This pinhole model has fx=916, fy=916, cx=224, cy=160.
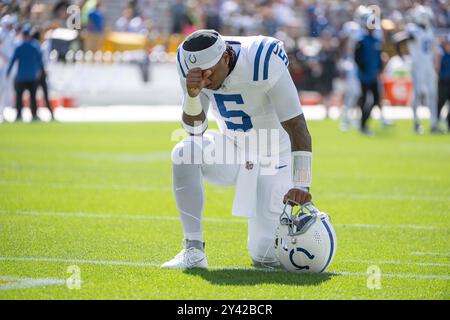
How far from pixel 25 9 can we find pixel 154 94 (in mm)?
4762

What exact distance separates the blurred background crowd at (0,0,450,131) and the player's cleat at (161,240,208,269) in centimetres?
1301

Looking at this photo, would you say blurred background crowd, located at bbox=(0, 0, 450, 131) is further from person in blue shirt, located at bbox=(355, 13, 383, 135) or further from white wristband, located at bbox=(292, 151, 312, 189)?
white wristband, located at bbox=(292, 151, 312, 189)

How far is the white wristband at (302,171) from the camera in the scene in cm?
479

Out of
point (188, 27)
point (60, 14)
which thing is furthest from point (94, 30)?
point (188, 27)

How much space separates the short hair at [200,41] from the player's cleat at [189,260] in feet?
3.57

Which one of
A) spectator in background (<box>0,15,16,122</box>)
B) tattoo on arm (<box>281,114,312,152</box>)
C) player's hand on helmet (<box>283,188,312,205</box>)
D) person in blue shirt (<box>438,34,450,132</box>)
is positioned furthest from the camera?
spectator in background (<box>0,15,16,122</box>)

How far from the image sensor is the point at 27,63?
16797 mm

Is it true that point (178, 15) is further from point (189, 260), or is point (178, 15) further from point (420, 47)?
point (189, 260)

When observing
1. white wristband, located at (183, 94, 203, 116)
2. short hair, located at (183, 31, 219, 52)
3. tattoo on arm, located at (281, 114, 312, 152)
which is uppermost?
short hair, located at (183, 31, 219, 52)

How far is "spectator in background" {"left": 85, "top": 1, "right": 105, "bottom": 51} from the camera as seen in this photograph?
864 inches

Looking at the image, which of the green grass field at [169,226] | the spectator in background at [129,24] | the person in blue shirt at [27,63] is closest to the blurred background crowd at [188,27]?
the spectator in background at [129,24]

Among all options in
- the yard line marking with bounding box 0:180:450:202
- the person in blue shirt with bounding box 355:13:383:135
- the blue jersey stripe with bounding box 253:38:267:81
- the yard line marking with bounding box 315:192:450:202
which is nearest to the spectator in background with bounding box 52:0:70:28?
the person in blue shirt with bounding box 355:13:383:135

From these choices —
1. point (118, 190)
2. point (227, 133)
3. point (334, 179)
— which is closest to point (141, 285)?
point (227, 133)
